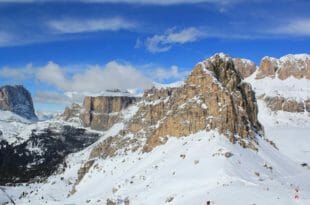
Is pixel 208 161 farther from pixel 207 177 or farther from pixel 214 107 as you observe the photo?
pixel 214 107

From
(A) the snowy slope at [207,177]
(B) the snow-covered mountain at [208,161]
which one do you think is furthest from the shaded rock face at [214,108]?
(A) the snowy slope at [207,177]

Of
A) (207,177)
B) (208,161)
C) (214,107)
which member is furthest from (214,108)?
(207,177)

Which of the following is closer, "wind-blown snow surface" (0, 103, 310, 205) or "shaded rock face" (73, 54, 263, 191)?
"wind-blown snow surface" (0, 103, 310, 205)

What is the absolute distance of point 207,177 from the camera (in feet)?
328

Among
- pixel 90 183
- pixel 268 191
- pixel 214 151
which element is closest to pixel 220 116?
pixel 214 151

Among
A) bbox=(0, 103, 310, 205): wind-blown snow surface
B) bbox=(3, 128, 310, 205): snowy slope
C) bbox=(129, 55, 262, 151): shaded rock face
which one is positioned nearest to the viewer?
bbox=(0, 103, 310, 205): wind-blown snow surface

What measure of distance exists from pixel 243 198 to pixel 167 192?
25.2 m

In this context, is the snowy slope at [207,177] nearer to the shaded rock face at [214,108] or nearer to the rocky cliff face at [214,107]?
the shaded rock face at [214,108]

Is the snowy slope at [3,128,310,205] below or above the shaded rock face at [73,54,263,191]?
below

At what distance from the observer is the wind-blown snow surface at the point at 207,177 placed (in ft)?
274

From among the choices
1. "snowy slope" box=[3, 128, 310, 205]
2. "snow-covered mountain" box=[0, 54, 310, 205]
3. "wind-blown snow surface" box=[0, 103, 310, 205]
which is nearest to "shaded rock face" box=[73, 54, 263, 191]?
"snow-covered mountain" box=[0, 54, 310, 205]

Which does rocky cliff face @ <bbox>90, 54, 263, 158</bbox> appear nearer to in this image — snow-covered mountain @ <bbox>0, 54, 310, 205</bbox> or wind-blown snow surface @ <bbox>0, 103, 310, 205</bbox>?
snow-covered mountain @ <bbox>0, 54, 310, 205</bbox>

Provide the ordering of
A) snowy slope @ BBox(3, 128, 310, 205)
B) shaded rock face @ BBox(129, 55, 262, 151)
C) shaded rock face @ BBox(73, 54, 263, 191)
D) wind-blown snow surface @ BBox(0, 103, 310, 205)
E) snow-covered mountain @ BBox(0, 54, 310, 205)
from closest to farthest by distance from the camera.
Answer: wind-blown snow surface @ BBox(0, 103, 310, 205)
snowy slope @ BBox(3, 128, 310, 205)
snow-covered mountain @ BBox(0, 54, 310, 205)
shaded rock face @ BBox(73, 54, 263, 191)
shaded rock face @ BBox(129, 55, 262, 151)

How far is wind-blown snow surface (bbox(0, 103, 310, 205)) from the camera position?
8356 cm
